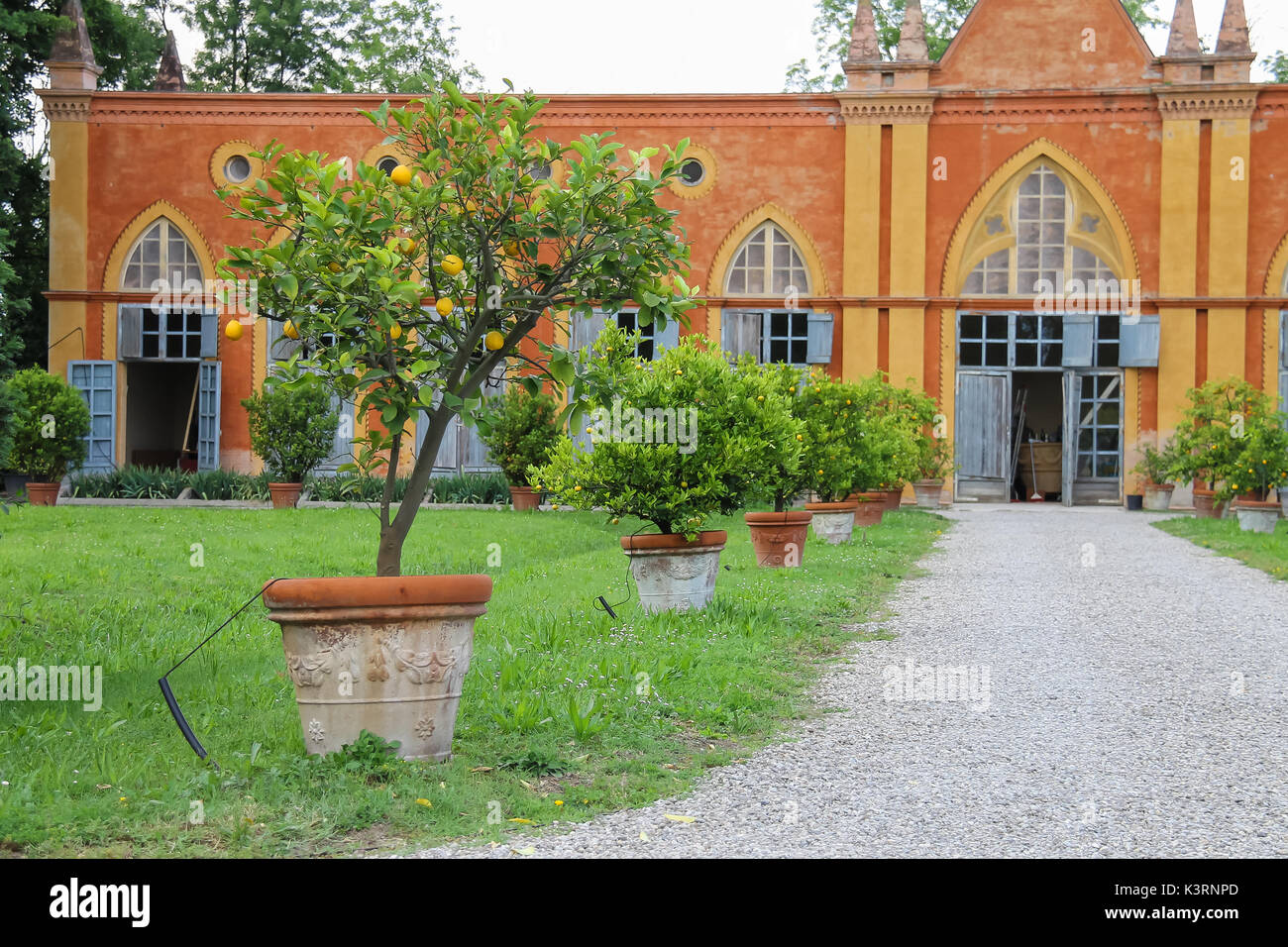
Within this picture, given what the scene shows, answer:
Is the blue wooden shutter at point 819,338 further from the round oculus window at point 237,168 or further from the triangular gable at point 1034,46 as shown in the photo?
the round oculus window at point 237,168

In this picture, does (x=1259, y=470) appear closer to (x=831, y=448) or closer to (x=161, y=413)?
(x=831, y=448)

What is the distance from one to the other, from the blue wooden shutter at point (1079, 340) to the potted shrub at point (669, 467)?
15437 millimetres

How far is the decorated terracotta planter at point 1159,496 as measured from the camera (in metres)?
21.6

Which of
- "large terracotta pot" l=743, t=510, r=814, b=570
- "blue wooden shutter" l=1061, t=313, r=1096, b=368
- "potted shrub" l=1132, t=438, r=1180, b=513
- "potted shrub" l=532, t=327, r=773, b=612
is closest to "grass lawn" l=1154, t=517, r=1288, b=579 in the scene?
"potted shrub" l=1132, t=438, r=1180, b=513

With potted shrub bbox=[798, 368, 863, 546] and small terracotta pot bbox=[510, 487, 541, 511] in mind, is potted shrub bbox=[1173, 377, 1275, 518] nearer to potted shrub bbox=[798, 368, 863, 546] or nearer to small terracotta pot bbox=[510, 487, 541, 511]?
potted shrub bbox=[798, 368, 863, 546]

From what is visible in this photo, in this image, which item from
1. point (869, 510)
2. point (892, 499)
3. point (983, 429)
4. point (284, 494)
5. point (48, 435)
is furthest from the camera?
point (983, 429)

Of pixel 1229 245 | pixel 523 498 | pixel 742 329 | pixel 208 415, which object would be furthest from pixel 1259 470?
pixel 208 415

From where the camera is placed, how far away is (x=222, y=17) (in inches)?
1201

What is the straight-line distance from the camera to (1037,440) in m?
25.7

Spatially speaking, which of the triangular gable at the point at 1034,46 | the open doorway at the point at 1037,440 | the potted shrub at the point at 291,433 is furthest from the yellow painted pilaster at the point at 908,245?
the potted shrub at the point at 291,433

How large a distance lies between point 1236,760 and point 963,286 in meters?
18.6

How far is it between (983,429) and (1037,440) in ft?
11.7
